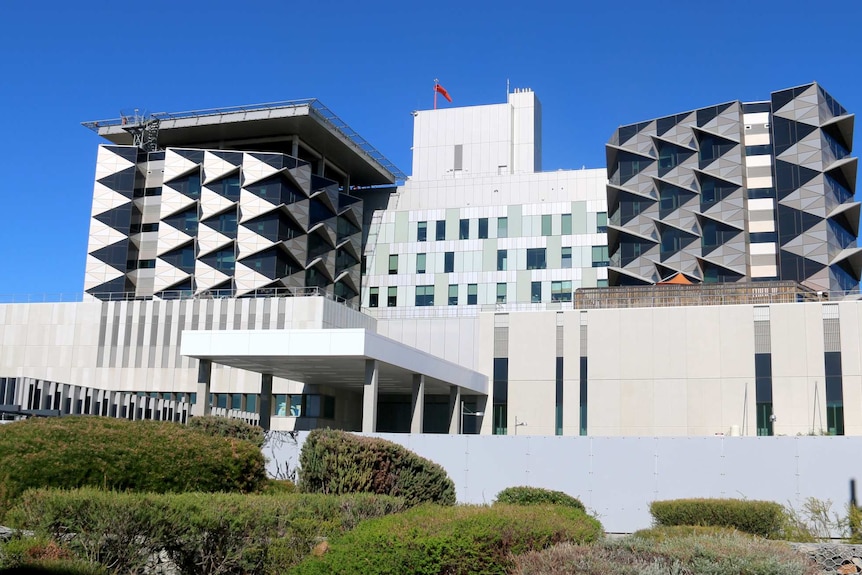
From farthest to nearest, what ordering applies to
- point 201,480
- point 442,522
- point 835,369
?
1. point 835,369
2. point 201,480
3. point 442,522

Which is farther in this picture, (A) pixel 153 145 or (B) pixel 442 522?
(A) pixel 153 145

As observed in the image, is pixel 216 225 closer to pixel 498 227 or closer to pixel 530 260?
pixel 498 227

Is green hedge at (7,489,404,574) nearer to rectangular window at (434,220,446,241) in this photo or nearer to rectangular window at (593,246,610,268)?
rectangular window at (593,246,610,268)

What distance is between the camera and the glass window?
263 feet

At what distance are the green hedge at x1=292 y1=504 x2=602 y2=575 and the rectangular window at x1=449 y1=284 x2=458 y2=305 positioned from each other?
69436 millimetres

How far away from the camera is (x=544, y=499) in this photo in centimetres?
2353

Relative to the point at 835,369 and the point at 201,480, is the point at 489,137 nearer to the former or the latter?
the point at 835,369

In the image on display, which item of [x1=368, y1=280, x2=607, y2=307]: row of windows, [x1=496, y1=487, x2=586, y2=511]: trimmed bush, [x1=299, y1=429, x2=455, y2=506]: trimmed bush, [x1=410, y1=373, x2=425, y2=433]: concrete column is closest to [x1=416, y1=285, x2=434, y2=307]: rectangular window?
[x1=368, y1=280, x2=607, y2=307]: row of windows

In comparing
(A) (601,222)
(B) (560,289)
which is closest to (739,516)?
(B) (560,289)

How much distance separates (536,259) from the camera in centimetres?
8175

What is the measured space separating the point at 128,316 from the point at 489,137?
128 ft

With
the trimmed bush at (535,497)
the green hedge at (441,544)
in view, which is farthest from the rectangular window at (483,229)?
the green hedge at (441,544)

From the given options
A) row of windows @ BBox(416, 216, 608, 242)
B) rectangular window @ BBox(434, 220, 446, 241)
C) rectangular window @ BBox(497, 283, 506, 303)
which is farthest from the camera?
rectangular window @ BBox(434, 220, 446, 241)

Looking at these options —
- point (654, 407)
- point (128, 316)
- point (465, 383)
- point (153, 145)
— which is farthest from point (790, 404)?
point (153, 145)
